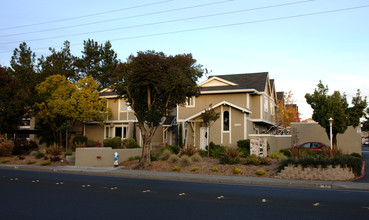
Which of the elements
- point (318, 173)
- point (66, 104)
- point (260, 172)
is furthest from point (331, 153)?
point (66, 104)

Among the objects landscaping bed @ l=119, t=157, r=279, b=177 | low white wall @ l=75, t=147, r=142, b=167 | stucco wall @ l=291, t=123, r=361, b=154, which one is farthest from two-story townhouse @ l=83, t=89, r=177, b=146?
landscaping bed @ l=119, t=157, r=279, b=177

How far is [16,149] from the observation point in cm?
3150

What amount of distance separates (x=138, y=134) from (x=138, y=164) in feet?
45.5

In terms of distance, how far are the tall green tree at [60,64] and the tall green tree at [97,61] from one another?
1273mm

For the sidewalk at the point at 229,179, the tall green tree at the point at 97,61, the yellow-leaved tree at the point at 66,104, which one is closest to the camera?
the sidewalk at the point at 229,179

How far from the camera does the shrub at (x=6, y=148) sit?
2908 cm

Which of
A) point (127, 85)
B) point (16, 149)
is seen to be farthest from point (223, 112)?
point (16, 149)

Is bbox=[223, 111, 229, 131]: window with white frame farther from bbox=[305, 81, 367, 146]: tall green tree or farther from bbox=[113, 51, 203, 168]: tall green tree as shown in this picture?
bbox=[113, 51, 203, 168]: tall green tree

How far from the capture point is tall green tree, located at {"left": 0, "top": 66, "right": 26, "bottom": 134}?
30.4m

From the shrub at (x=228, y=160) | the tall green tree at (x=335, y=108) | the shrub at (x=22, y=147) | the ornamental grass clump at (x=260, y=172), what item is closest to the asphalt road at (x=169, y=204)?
the ornamental grass clump at (x=260, y=172)

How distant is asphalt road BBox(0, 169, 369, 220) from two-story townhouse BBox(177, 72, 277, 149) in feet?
56.5

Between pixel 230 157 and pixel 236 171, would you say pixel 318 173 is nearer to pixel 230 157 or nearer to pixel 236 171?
pixel 236 171

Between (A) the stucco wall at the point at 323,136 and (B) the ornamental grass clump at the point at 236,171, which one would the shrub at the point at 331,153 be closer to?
(B) the ornamental grass clump at the point at 236,171

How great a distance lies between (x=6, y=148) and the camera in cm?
2922
